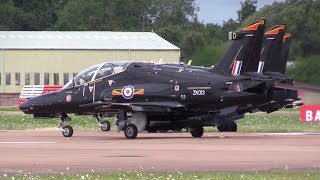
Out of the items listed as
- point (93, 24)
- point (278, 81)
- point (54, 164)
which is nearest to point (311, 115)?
point (278, 81)

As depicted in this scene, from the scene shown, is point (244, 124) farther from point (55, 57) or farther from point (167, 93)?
point (55, 57)

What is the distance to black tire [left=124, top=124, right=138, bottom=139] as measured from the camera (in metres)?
36.3

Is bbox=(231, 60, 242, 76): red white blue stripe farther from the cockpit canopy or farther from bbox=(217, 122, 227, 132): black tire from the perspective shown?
bbox=(217, 122, 227, 132): black tire

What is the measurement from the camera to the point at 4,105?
77.9m

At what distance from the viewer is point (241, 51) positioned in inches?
1452

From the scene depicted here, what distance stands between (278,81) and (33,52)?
165 ft

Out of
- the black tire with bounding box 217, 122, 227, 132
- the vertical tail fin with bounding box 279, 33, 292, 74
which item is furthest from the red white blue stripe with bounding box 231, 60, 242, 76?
the black tire with bounding box 217, 122, 227, 132

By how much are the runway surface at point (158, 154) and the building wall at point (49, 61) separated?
156ft

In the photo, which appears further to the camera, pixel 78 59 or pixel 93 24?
pixel 93 24

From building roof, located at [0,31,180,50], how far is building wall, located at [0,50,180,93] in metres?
0.51

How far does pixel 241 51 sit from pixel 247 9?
6.08 feet

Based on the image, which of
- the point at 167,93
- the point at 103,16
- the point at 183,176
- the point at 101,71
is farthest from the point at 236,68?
the point at 103,16

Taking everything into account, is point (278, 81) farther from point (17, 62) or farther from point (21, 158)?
point (17, 62)

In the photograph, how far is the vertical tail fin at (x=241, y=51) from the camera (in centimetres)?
3675
